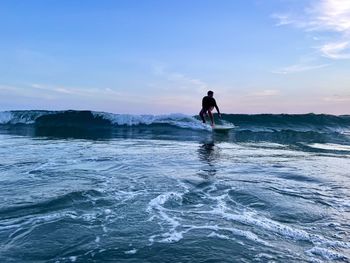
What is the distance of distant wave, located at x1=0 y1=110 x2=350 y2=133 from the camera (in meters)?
28.5

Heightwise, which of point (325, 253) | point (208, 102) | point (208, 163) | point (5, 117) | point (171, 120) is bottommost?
point (325, 253)

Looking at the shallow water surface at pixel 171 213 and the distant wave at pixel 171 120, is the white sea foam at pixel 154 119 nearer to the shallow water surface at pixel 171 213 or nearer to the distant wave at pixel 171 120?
the distant wave at pixel 171 120

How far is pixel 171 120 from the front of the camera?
27812mm

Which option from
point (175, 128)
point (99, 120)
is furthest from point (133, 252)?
point (99, 120)

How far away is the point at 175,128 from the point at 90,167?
16314 millimetres

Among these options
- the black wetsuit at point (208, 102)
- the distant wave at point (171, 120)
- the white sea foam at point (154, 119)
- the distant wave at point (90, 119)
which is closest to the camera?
the black wetsuit at point (208, 102)

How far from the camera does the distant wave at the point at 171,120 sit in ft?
93.5

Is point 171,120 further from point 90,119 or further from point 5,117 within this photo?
point 5,117

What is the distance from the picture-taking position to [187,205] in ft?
19.1

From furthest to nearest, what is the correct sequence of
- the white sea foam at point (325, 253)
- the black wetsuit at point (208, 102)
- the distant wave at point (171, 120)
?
the distant wave at point (171, 120) → the black wetsuit at point (208, 102) → the white sea foam at point (325, 253)

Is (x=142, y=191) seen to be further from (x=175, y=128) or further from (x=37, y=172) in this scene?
(x=175, y=128)

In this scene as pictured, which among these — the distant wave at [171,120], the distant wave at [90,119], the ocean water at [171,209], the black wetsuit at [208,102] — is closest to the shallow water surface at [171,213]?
the ocean water at [171,209]

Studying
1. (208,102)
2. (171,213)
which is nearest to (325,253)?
(171,213)

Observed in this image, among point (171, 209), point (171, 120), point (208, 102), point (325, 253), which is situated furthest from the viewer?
point (171, 120)
